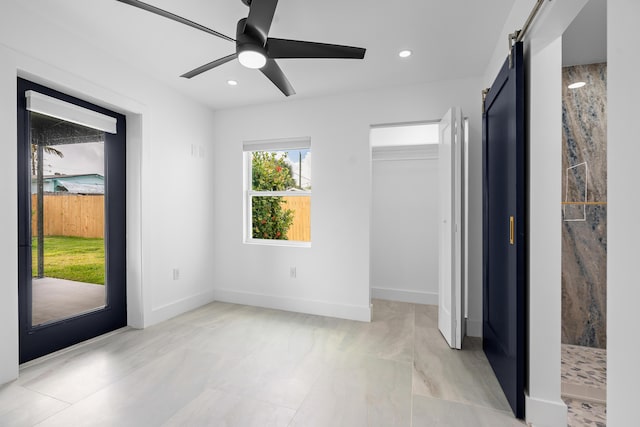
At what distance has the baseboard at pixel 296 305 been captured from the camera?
3.28 meters

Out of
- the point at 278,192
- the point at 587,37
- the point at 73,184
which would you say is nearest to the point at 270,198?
the point at 278,192

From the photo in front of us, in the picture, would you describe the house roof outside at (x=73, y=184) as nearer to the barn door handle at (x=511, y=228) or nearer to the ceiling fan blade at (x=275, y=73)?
the ceiling fan blade at (x=275, y=73)

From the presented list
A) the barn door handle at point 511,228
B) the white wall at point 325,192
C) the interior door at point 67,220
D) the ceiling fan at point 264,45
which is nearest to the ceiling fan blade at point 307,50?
the ceiling fan at point 264,45

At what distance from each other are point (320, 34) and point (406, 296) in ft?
10.4

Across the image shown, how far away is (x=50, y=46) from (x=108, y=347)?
241 cm

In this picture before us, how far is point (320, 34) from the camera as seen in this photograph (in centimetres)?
227

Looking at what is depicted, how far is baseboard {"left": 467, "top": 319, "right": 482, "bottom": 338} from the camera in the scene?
290 centimetres

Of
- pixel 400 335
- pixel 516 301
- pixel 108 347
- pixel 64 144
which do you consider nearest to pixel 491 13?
pixel 516 301

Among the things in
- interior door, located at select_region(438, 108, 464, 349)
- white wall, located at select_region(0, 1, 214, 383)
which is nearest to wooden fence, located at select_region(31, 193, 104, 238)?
white wall, located at select_region(0, 1, 214, 383)

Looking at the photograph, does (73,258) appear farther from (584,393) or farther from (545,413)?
(584,393)

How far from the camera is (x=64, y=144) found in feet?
8.29

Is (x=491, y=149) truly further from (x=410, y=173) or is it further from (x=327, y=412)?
(x=327, y=412)

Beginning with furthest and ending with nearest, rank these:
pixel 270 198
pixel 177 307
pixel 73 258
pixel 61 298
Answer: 1. pixel 270 198
2. pixel 177 307
3. pixel 73 258
4. pixel 61 298

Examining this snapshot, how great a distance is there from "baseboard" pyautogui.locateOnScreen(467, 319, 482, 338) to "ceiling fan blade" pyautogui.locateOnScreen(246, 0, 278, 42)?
9.87ft
